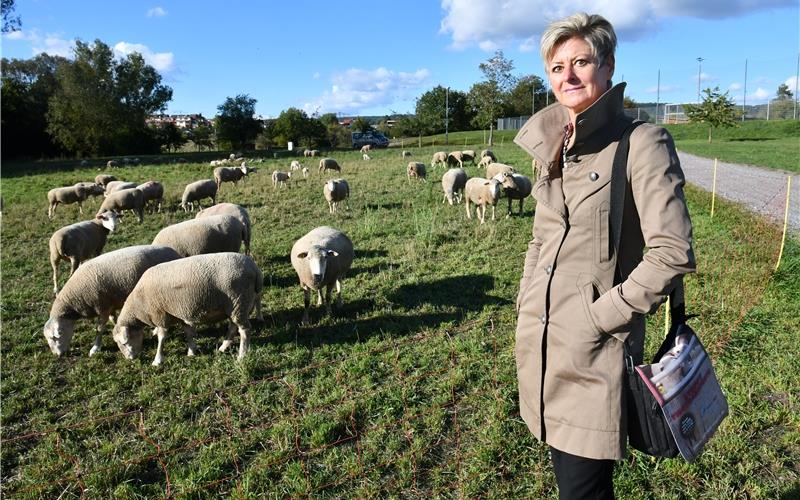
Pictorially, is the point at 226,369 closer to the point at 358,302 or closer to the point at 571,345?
the point at 358,302

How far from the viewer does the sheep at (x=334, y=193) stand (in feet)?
50.0

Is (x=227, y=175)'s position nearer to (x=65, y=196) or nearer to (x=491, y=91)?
(x=65, y=196)

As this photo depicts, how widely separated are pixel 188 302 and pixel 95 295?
1602mm

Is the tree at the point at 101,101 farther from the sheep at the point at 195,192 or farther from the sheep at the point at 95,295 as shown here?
the sheep at the point at 95,295

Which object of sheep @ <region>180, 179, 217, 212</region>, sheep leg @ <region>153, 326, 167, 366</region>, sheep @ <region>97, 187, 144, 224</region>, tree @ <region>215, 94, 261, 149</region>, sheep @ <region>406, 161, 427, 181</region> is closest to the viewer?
sheep leg @ <region>153, 326, 167, 366</region>

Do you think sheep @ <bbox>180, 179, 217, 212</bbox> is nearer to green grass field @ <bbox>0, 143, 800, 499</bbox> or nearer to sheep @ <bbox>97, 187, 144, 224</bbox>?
sheep @ <bbox>97, 187, 144, 224</bbox>

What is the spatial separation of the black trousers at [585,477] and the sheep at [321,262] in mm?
5232

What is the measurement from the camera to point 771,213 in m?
11.7

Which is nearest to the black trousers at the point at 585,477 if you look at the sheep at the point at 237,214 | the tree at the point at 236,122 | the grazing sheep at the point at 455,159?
the sheep at the point at 237,214

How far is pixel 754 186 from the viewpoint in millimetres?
16766

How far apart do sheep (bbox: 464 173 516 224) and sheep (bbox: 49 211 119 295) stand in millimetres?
8520

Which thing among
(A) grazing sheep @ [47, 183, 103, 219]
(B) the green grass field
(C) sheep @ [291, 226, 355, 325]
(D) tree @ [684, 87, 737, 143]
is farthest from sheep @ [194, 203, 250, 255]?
(D) tree @ [684, 87, 737, 143]

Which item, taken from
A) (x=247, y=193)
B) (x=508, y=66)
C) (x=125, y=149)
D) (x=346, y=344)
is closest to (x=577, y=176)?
(x=346, y=344)

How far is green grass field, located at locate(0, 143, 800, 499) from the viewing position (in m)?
3.75
